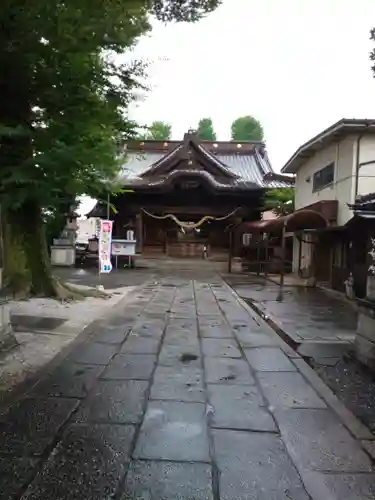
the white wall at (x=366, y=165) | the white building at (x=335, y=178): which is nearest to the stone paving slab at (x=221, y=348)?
the white building at (x=335, y=178)

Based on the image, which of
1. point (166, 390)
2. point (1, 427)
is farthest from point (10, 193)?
point (166, 390)

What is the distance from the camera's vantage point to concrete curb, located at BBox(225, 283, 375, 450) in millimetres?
3451

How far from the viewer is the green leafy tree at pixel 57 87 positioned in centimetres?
366

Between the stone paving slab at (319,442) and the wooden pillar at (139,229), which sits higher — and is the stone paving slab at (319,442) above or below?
below

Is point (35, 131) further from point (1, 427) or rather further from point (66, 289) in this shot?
point (66, 289)

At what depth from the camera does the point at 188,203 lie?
2731 centimetres

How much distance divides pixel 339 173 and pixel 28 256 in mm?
11270

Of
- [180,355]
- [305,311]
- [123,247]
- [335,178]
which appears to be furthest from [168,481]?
[123,247]

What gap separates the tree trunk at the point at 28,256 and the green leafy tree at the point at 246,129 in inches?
1783

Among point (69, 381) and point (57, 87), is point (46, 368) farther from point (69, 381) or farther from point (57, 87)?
point (57, 87)

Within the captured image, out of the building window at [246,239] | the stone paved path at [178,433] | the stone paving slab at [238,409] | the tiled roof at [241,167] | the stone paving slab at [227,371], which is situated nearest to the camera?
the stone paved path at [178,433]

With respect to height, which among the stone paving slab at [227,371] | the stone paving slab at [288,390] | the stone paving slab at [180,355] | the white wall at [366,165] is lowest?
the stone paving slab at [180,355]

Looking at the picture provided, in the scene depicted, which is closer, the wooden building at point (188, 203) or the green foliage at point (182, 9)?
the green foliage at point (182, 9)

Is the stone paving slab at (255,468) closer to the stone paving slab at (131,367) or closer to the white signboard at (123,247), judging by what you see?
the stone paving slab at (131,367)
